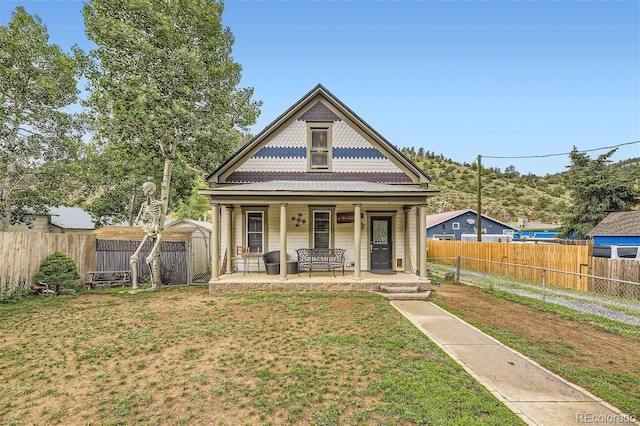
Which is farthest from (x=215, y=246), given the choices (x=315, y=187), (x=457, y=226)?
(x=457, y=226)

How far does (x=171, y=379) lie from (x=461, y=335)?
17.7 ft

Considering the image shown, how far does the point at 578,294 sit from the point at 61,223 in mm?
35518

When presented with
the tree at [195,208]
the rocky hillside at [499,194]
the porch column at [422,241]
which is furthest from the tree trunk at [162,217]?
the rocky hillside at [499,194]

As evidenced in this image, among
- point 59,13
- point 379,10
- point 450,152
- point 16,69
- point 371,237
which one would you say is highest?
point 450,152

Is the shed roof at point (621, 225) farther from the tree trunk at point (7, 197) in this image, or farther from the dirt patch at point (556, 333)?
the tree trunk at point (7, 197)

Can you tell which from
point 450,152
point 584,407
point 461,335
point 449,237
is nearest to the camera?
point 584,407

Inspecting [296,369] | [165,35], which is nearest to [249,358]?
[296,369]

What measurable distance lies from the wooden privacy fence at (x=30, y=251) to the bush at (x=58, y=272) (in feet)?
0.65

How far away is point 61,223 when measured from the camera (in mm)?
25688

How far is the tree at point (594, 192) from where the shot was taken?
2242 centimetres

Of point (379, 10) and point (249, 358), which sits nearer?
point (249, 358)

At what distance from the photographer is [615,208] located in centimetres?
2262

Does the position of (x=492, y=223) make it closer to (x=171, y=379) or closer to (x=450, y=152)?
(x=171, y=379)

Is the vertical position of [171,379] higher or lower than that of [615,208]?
lower
